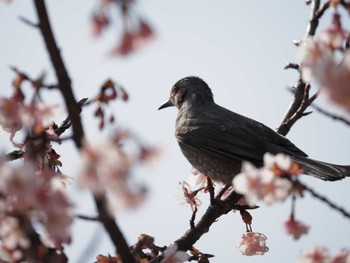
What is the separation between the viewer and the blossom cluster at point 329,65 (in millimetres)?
1762

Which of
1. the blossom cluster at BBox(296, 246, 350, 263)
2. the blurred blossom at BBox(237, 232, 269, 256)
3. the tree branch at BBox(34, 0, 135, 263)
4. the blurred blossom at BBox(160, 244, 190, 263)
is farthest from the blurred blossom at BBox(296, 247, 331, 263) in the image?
the blurred blossom at BBox(237, 232, 269, 256)

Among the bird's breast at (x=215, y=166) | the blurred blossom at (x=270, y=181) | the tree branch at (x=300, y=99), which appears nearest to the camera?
the blurred blossom at (x=270, y=181)

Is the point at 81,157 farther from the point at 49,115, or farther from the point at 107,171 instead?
the point at 49,115

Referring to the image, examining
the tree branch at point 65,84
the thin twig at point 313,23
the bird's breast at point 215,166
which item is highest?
the bird's breast at point 215,166

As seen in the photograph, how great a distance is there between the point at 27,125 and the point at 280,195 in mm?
981

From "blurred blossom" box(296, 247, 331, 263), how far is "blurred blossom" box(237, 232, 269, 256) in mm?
1665

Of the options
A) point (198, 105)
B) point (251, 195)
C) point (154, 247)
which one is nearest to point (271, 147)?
point (198, 105)

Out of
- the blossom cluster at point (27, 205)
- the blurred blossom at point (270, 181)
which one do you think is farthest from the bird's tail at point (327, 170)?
the blossom cluster at point (27, 205)

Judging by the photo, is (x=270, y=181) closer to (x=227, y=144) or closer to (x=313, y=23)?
(x=313, y=23)

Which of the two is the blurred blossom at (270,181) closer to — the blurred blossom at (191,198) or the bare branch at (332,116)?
the bare branch at (332,116)

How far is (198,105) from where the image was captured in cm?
630

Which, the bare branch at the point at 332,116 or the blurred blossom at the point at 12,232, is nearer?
the blurred blossom at the point at 12,232

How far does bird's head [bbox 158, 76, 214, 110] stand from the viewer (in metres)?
6.50

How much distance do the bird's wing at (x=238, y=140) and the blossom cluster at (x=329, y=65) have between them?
2876 mm
